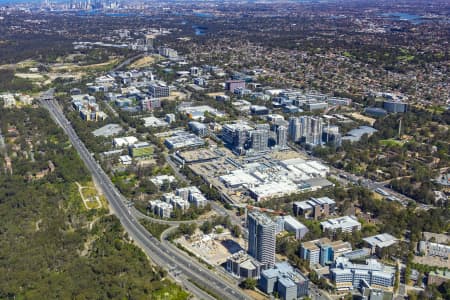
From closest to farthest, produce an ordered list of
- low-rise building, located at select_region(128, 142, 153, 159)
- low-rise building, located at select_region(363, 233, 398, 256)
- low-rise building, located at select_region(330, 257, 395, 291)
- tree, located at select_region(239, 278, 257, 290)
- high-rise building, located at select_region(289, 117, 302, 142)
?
tree, located at select_region(239, 278, 257, 290)
low-rise building, located at select_region(330, 257, 395, 291)
low-rise building, located at select_region(363, 233, 398, 256)
low-rise building, located at select_region(128, 142, 153, 159)
high-rise building, located at select_region(289, 117, 302, 142)

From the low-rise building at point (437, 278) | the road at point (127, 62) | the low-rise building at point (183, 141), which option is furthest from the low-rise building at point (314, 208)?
the road at point (127, 62)

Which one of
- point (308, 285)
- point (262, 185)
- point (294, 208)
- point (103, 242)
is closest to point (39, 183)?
point (103, 242)

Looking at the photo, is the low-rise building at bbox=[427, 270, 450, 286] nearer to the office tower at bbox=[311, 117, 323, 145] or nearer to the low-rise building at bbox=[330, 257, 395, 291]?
the low-rise building at bbox=[330, 257, 395, 291]

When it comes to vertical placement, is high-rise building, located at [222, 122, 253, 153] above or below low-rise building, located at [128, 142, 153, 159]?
above

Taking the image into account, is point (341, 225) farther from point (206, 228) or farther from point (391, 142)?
point (391, 142)

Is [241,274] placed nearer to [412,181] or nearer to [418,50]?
[412,181]

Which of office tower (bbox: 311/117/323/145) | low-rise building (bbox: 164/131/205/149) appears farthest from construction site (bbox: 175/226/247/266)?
office tower (bbox: 311/117/323/145)

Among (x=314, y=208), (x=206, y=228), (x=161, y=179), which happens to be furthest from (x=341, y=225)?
(x=161, y=179)
